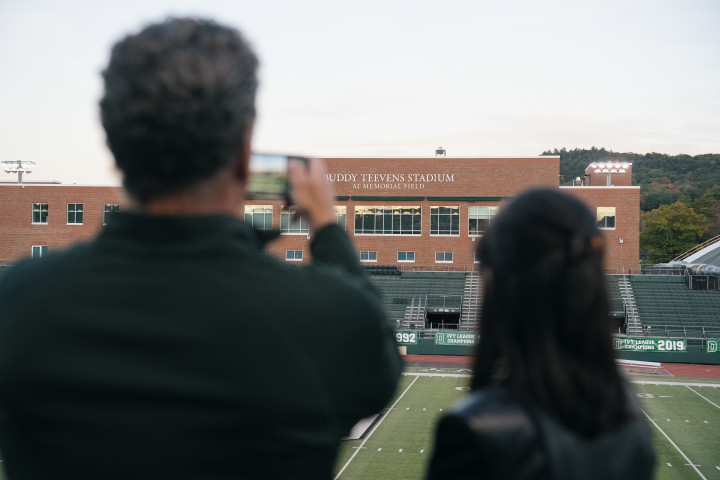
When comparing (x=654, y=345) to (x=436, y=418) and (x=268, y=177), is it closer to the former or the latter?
(x=436, y=418)

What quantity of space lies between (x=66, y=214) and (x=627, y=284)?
Answer: 39.4 meters

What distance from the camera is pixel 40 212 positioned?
179 feet

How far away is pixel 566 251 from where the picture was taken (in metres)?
1.71

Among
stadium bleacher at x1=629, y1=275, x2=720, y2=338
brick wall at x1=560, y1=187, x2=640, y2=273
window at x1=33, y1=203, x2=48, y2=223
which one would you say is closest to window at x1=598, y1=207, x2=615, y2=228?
brick wall at x1=560, y1=187, x2=640, y2=273

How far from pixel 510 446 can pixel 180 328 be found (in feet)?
2.43

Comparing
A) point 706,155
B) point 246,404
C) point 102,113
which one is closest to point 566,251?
point 246,404

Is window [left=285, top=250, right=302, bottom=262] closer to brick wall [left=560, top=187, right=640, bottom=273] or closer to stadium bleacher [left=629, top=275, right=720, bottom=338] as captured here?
brick wall [left=560, top=187, right=640, bottom=273]

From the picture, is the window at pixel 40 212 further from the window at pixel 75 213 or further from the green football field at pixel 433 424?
the green football field at pixel 433 424

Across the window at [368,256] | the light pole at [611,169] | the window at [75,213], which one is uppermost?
the light pole at [611,169]

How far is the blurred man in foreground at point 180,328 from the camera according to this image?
1355mm

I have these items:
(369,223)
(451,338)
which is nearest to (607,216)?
(369,223)

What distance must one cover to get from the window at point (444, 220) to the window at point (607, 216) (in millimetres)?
9512

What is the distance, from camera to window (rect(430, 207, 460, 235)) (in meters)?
50.8

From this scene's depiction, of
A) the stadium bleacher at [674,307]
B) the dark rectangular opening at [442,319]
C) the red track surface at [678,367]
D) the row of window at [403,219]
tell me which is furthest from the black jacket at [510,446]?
the row of window at [403,219]
